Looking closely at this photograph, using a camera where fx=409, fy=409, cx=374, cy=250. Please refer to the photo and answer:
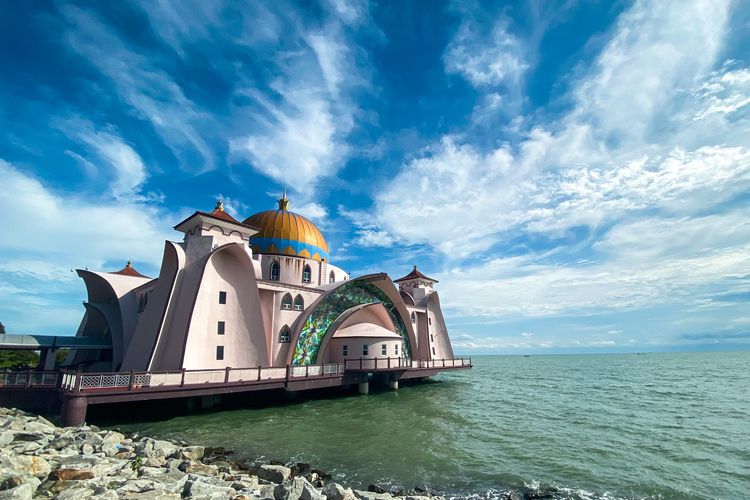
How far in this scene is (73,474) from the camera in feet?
25.0

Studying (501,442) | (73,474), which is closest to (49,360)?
(73,474)

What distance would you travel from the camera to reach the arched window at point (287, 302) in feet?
86.0

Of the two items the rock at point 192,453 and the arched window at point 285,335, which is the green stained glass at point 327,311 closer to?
the arched window at point 285,335

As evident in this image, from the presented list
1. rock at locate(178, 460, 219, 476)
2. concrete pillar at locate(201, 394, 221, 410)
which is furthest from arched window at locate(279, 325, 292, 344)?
rock at locate(178, 460, 219, 476)

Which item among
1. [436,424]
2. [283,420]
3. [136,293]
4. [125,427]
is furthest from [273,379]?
[136,293]

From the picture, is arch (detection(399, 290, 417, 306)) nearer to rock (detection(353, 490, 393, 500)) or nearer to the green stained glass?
the green stained glass

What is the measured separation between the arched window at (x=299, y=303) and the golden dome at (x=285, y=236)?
15.0 ft

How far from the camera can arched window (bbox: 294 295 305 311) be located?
26.7m

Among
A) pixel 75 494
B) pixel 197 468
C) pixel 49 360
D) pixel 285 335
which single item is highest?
pixel 285 335

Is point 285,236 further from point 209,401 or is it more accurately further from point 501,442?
point 501,442

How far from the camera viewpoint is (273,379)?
66.6ft

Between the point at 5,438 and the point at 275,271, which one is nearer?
the point at 5,438

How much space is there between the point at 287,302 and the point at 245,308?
13.9 feet

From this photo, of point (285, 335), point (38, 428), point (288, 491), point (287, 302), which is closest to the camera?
point (288, 491)
